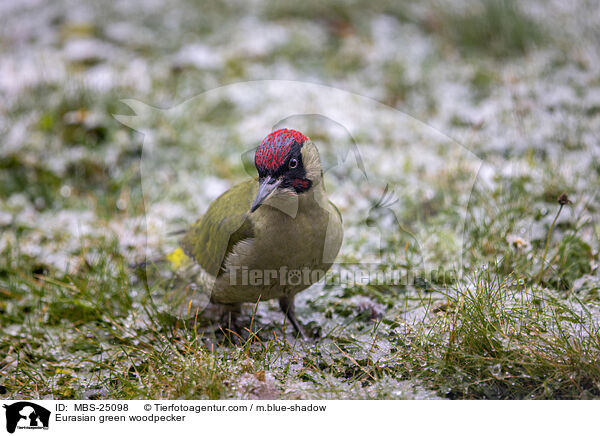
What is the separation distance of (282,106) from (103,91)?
1.79 meters

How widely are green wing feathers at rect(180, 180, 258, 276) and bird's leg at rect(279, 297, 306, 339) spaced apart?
447mm

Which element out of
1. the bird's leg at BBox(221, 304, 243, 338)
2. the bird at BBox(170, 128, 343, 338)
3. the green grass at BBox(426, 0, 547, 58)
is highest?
the green grass at BBox(426, 0, 547, 58)

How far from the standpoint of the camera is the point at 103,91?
5.69 meters

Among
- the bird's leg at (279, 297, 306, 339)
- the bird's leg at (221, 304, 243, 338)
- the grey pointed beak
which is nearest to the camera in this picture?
the grey pointed beak

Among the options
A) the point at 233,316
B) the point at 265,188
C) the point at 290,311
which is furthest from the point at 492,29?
the point at 265,188

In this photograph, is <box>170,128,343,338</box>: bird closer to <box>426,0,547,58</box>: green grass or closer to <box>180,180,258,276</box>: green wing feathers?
<box>180,180,258,276</box>: green wing feathers

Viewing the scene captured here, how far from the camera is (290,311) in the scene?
10.5ft

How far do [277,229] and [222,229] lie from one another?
0.36 m

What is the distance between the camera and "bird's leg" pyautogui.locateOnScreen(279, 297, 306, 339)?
312cm

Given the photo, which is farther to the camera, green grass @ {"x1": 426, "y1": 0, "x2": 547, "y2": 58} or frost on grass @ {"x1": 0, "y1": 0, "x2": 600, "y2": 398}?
green grass @ {"x1": 426, "y1": 0, "x2": 547, "y2": 58}

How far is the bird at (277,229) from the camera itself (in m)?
2.54

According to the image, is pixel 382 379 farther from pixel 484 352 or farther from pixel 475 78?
pixel 475 78
